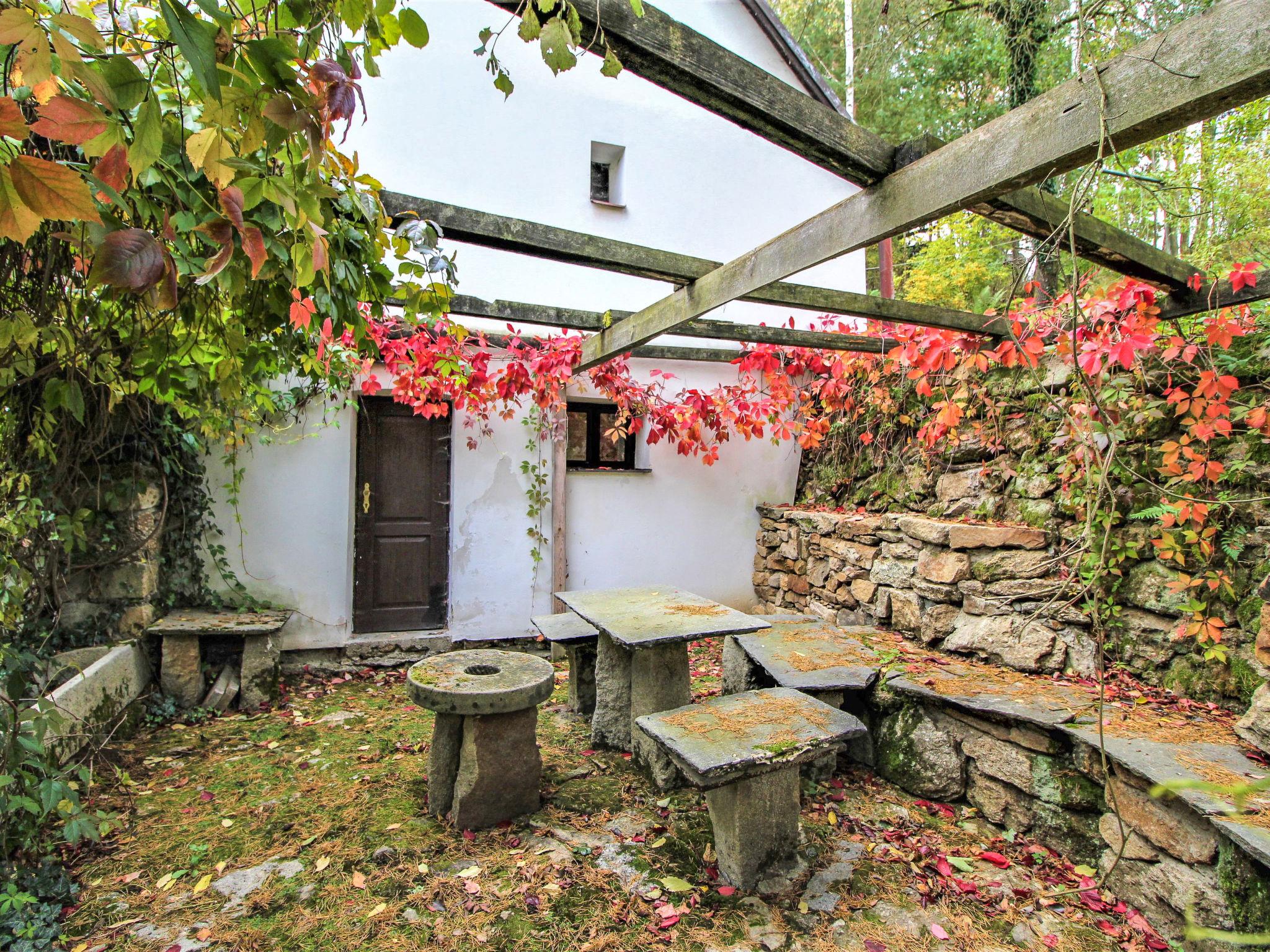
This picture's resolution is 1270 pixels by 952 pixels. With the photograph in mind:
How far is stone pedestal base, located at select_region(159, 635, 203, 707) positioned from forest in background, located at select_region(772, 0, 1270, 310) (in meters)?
4.53

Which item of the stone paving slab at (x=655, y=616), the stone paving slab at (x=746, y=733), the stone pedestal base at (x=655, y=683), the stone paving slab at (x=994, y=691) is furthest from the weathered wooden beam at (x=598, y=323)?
the stone paving slab at (x=994, y=691)

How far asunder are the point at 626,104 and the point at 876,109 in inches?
178

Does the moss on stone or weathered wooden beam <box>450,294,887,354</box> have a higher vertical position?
weathered wooden beam <box>450,294,887,354</box>

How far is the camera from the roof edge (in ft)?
18.4

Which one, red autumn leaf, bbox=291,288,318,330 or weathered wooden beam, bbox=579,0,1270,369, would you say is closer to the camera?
weathered wooden beam, bbox=579,0,1270,369

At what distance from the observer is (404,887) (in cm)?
229

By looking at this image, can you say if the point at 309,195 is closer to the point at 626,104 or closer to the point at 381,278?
the point at 381,278

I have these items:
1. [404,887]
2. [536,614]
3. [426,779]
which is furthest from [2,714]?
Answer: [536,614]

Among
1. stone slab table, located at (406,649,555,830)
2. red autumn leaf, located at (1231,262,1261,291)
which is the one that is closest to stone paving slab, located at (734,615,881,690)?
stone slab table, located at (406,649,555,830)

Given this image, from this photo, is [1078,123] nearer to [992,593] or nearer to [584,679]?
[992,593]

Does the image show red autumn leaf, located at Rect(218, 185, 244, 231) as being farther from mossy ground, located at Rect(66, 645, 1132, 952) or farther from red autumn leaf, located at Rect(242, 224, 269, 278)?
mossy ground, located at Rect(66, 645, 1132, 952)

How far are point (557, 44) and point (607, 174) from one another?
451cm

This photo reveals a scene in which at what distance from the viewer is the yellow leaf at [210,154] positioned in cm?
86

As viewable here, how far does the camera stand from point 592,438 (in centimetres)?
541
